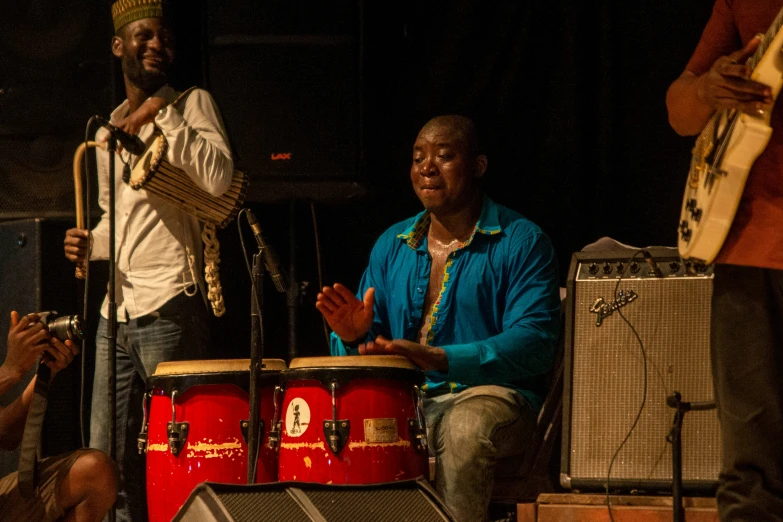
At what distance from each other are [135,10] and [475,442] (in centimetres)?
226

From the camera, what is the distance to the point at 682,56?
4.69 m

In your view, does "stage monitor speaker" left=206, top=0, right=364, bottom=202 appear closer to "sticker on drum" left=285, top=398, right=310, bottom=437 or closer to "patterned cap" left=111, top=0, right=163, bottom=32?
"patterned cap" left=111, top=0, right=163, bottom=32

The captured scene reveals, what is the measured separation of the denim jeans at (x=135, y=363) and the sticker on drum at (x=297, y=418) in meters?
0.74

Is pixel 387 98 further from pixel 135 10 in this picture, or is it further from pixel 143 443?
pixel 143 443

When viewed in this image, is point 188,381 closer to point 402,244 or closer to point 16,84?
point 402,244

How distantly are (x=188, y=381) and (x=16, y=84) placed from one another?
1.85 metres

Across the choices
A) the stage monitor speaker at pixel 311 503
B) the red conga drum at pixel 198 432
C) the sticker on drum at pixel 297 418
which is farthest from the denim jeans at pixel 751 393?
the red conga drum at pixel 198 432

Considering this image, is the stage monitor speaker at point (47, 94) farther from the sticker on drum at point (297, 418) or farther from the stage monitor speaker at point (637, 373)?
the stage monitor speaker at point (637, 373)

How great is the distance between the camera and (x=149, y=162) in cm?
403

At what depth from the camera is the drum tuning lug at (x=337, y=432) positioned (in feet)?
11.3

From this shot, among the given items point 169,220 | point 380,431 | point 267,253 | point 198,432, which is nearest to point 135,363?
point 169,220

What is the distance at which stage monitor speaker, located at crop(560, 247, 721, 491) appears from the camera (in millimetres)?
3396

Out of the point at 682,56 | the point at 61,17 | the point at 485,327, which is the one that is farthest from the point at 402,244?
A: the point at 61,17

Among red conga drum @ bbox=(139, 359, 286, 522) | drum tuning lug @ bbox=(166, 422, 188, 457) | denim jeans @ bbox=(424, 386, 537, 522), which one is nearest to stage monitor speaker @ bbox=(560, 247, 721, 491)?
denim jeans @ bbox=(424, 386, 537, 522)
